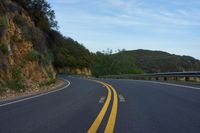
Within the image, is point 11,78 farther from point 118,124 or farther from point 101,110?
point 118,124

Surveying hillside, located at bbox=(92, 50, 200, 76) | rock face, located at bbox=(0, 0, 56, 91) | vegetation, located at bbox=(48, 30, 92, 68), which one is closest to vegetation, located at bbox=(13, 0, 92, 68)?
rock face, located at bbox=(0, 0, 56, 91)

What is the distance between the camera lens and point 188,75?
87.0 ft

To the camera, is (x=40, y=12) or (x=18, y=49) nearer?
(x=18, y=49)

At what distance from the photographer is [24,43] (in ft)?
111

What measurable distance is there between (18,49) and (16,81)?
6.43m

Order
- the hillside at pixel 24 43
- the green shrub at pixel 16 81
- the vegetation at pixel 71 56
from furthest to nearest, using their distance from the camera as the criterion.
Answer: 1. the vegetation at pixel 71 56
2. the hillside at pixel 24 43
3. the green shrub at pixel 16 81

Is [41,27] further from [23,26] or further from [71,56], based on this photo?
[71,56]

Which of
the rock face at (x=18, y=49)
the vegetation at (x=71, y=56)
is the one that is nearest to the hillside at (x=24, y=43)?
the rock face at (x=18, y=49)

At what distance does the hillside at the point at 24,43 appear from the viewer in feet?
88.5

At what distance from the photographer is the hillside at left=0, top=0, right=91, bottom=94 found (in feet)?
88.5

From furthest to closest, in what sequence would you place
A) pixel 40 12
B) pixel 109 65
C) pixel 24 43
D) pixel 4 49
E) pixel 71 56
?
pixel 109 65 → pixel 71 56 → pixel 40 12 → pixel 24 43 → pixel 4 49

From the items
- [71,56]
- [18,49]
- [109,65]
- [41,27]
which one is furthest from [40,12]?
[109,65]

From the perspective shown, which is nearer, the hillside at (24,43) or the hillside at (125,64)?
the hillside at (24,43)

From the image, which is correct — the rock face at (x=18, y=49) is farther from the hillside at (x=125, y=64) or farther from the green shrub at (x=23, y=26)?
the hillside at (x=125, y=64)
